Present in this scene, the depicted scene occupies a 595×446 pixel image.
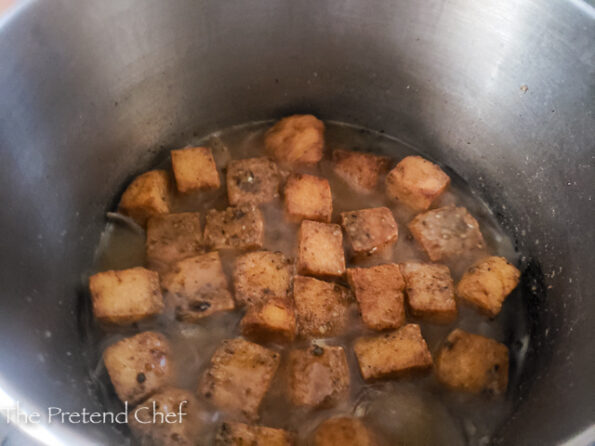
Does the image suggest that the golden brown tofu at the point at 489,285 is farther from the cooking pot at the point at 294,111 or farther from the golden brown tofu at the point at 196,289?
the golden brown tofu at the point at 196,289

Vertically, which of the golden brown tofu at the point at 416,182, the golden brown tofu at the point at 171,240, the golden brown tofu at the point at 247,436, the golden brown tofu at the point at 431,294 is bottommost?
the golden brown tofu at the point at 247,436

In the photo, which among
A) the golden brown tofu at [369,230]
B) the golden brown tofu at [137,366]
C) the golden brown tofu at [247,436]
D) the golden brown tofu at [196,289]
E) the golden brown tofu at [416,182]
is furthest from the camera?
the golden brown tofu at [416,182]

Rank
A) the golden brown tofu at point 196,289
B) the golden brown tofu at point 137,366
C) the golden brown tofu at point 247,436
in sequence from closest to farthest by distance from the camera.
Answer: the golden brown tofu at point 247,436, the golden brown tofu at point 137,366, the golden brown tofu at point 196,289

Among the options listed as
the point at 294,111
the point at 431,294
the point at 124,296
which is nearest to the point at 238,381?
the point at 124,296

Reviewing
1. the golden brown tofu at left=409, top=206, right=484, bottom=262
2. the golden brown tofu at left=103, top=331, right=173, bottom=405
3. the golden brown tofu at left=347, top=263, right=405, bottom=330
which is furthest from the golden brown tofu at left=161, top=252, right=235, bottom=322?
the golden brown tofu at left=409, top=206, right=484, bottom=262

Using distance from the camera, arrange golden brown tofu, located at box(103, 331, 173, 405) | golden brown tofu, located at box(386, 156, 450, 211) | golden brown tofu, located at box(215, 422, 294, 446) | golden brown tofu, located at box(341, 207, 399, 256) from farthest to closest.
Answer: golden brown tofu, located at box(386, 156, 450, 211)
golden brown tofu, located at box(341, 207, 399, 256)
golden brown tofu, located at box(103, 331, 173, 405)
golden brown tofu, located at box(215, 422, 294, 446)

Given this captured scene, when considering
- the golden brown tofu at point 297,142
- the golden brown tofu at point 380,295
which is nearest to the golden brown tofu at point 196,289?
the golden brown tofu at point 380,295

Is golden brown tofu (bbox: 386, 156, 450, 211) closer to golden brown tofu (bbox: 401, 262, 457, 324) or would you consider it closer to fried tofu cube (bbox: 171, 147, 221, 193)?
golden brown tofu (bbox: 401, 262, 457, 324)
